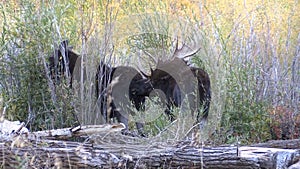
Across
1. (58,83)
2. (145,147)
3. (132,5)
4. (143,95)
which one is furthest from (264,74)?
(145,147)

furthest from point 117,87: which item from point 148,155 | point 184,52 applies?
point 148,155

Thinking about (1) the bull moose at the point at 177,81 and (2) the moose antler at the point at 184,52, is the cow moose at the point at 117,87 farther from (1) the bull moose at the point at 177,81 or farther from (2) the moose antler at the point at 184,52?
(2) the moose antler at the point at 184,52

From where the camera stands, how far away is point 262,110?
583 cm

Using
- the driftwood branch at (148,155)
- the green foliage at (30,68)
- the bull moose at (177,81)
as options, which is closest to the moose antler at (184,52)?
the bull moose at (177,81)

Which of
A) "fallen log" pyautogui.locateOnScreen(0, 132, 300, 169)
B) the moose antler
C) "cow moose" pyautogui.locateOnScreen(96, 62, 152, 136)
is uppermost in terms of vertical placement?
the moose antler

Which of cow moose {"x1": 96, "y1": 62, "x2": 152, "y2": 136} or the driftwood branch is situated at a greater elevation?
cow moose {"x1": 96, "y1": 62, "x2": 152, "y2": 136}

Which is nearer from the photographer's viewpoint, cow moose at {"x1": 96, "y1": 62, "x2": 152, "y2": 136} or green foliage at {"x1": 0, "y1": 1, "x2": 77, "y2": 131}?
green foliage at {"x1": 0, "y1": 1, "x2": 77, "y2": 131}

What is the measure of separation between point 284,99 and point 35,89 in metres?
3.43

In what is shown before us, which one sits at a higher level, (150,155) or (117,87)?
(117,87)

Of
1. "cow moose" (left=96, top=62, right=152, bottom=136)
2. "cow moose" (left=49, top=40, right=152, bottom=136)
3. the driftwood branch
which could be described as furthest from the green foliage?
the driftwood branch

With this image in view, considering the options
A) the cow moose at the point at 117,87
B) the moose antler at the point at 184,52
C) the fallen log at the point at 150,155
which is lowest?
the fallen log at the point at 150,155

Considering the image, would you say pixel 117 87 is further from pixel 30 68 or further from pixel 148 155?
pixel 148 155

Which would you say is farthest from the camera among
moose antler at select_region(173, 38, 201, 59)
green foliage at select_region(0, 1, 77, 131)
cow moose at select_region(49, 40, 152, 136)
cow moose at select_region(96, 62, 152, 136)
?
moose antler at select_region(173, 38, 201, 59)

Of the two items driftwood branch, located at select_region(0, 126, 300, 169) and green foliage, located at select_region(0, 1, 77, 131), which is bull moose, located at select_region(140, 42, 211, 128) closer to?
green foliage, located at select_region(0, 1, 77, 131)
